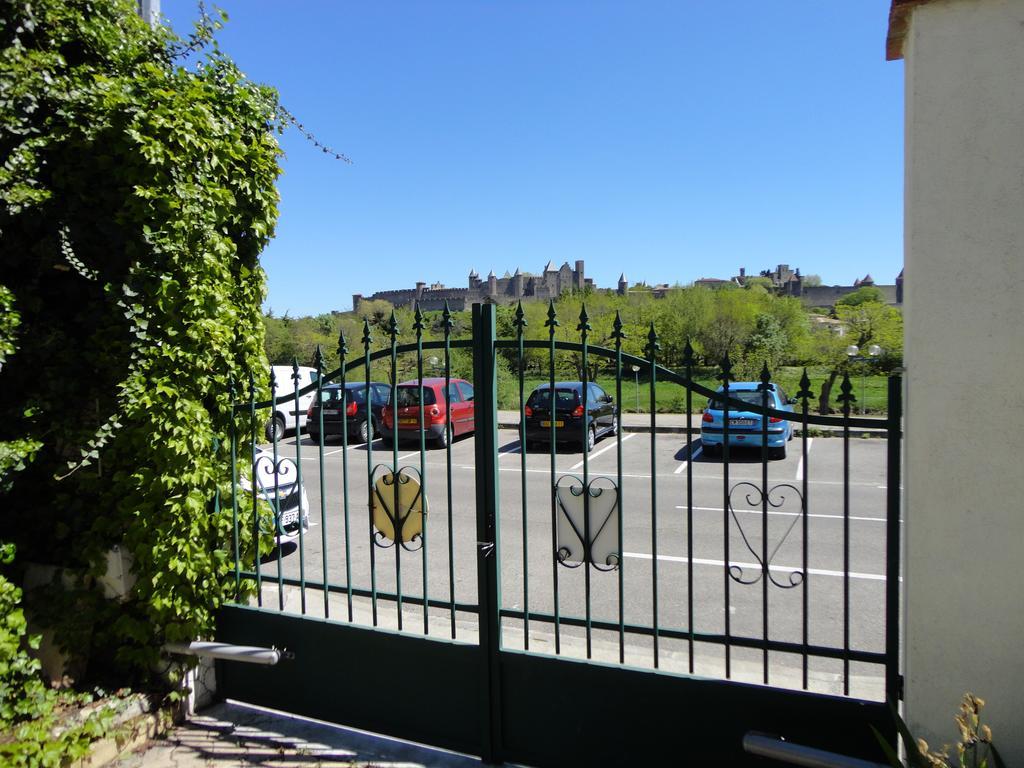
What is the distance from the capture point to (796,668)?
472 cm

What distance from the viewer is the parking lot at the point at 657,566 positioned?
4.33 metres

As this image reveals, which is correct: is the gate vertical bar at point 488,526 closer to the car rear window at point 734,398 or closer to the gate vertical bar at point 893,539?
the car rear window at point 734,398

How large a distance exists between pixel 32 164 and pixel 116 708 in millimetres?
2833

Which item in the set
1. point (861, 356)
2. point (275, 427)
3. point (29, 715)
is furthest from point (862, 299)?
point (29, 715)

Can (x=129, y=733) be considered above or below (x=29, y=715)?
below

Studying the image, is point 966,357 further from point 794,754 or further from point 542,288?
point 542,288

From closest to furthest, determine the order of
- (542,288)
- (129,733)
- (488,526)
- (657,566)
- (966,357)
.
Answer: (966,357)
(488,526)
(129,733)
(657,566)
(542,288)

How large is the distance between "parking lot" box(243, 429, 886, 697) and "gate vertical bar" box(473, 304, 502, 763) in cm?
16

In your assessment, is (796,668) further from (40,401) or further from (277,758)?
(40,401)

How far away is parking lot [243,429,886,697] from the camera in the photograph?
4.33 meters

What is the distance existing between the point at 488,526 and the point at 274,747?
Result: 1.63 meters

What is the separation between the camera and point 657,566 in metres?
5.23

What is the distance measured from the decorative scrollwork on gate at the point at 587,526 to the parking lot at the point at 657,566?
17cm

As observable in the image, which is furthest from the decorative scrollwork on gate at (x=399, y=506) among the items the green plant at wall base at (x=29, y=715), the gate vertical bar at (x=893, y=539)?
the gate vertical bar at (x=893, y=539)
